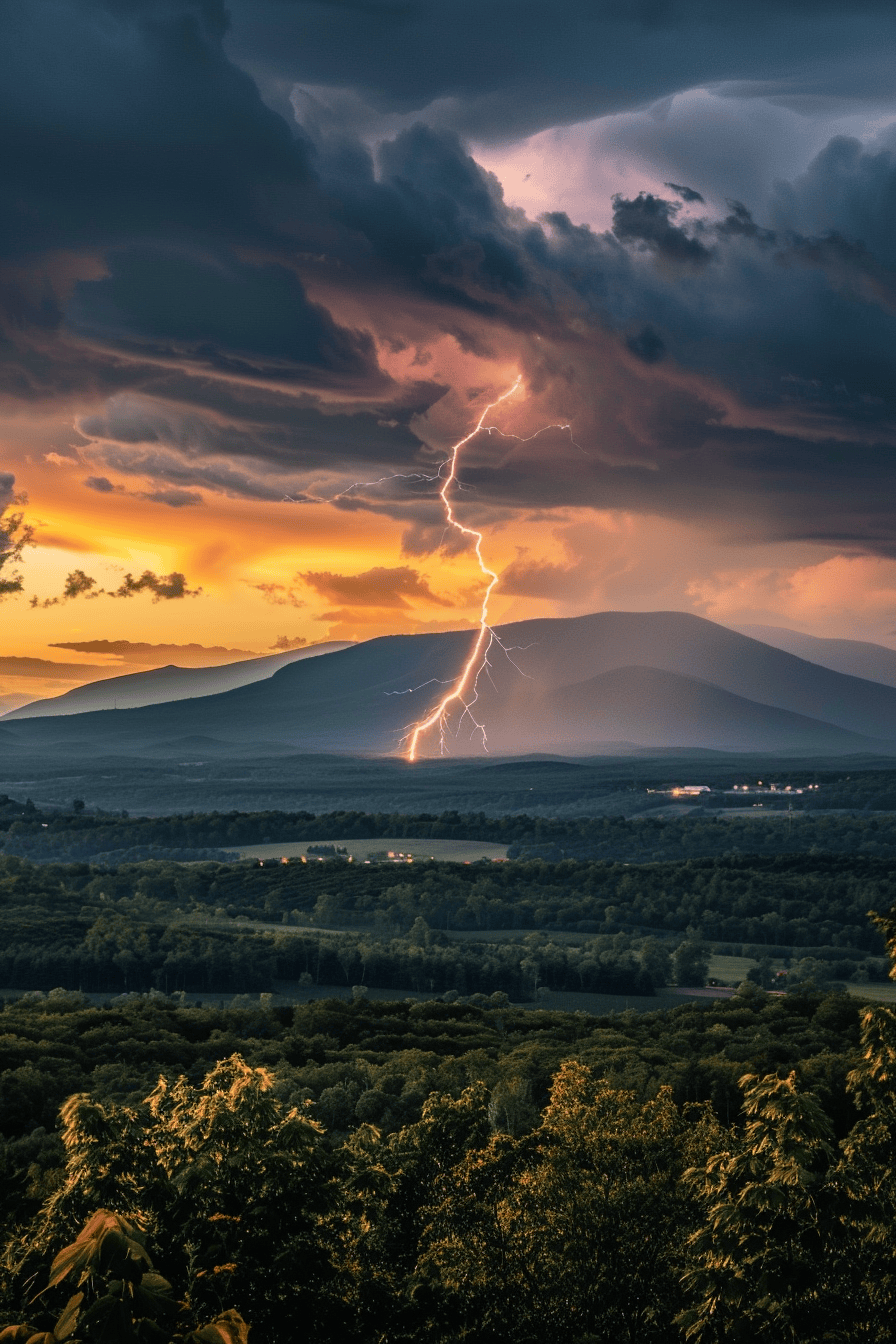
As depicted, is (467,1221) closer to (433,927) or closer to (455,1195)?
(455,1195)

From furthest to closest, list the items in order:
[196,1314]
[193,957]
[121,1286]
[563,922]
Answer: [563,922] < [193,957] < [196,1314] < [121,1286]

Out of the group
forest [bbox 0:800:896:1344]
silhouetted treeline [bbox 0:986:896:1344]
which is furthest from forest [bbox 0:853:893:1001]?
silhouetted treeline [bbox 0:986:896:1344]

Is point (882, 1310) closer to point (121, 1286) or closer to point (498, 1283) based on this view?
point (498, 1283)

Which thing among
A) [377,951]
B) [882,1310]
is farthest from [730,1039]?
[377,951]

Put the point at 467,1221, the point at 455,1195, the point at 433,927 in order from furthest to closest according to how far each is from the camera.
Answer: the point at 433,927 → the point at 455,1195 → the point at 467,1221

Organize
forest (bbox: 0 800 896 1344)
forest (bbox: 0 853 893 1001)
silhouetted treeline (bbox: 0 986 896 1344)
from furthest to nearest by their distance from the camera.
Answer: forest (bbox: 0 853 893 1001)
forest (bbox: 0 800 896 1344)
silhouetted treeline (bbox: 0 986 896 1344)

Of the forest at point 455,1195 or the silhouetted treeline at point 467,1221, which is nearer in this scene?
the silhouetted treeline at point 467,1221

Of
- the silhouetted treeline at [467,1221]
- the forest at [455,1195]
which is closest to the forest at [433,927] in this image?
the forest at [455,1195]

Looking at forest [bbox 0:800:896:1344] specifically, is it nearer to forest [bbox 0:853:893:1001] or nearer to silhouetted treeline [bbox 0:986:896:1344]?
silhouetted treeline [bbox 0:986:896:1344]

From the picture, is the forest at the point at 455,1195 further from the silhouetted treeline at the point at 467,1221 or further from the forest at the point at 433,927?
the forest at the point at 433,927

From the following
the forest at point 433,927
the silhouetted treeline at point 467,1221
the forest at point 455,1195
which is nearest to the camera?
the silhouetted treeline at point 467,1221

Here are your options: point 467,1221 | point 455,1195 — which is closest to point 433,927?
point 455,1195
